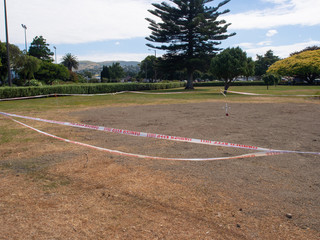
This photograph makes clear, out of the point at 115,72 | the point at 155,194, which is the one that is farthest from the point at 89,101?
the point at 115,72

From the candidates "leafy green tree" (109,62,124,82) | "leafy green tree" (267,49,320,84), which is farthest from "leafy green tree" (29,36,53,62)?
"leafy green tree" (267,49,320,84)

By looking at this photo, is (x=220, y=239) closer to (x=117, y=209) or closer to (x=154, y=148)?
(x=117, y=209)

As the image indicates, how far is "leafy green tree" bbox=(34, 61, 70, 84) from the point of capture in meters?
62.0

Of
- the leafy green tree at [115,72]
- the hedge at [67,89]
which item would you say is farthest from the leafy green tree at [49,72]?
the leafy green tree at [115,72]

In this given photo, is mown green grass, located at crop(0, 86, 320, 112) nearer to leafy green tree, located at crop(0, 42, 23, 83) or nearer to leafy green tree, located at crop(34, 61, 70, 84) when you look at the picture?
leafy green tree, located at crop(0, 42, 23, 83)

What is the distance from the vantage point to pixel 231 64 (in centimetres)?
3284

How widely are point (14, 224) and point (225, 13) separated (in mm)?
46582

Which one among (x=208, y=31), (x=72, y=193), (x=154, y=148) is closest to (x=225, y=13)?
(x=208, y=31)

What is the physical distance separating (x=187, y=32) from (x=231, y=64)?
14149 millimetres

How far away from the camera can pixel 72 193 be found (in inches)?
152

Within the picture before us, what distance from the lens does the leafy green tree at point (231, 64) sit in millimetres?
33056

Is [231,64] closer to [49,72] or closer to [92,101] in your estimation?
[92,101]

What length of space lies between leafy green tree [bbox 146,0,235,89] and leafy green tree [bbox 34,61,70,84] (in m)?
31.1

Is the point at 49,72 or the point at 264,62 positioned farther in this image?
the point at 264,62
